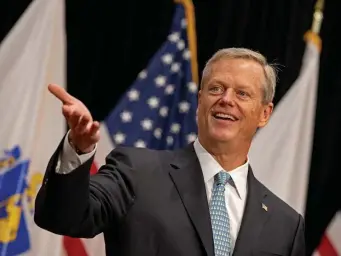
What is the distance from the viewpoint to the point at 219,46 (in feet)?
9.77

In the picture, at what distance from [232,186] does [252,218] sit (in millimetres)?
101

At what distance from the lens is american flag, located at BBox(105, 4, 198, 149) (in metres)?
2.74

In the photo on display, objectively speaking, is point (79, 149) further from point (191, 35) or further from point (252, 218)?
point (191, 35)

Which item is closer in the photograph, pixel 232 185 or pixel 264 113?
pixel 232 185

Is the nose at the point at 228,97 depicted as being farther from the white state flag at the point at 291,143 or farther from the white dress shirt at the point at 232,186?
the white state flag at the point at 291,143

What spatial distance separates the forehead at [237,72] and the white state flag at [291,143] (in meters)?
1.22

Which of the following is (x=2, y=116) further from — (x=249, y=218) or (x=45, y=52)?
(x=249, y=218)

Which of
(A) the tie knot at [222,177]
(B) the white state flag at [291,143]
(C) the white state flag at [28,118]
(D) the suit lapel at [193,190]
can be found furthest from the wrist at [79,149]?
(B) the white state flag at [291,143]

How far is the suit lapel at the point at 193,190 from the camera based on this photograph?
4.51ft

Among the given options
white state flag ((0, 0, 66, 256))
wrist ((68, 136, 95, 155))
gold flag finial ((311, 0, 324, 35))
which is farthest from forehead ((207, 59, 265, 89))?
gold flag finial ((311, 0, 324, 35))

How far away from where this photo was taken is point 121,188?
137 centimetres

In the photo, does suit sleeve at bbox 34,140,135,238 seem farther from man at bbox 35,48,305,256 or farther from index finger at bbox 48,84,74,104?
index finger at bbox 48,84,74,104

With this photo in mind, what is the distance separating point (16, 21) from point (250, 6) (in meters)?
1.10

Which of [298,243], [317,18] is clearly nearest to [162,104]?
[317,18]
